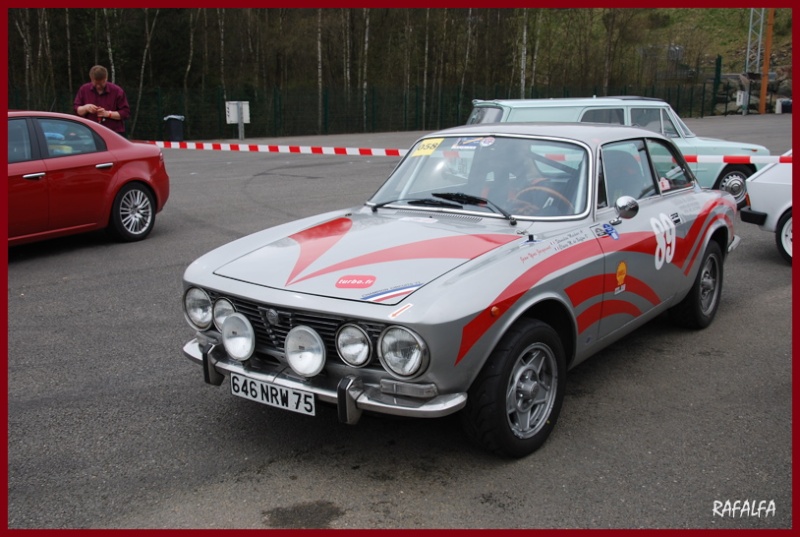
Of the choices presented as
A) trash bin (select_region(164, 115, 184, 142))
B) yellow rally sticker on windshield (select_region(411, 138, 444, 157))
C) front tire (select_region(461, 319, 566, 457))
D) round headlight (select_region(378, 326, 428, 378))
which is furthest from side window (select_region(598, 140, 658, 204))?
trash bin (select_region(164, 115, 184, 142))

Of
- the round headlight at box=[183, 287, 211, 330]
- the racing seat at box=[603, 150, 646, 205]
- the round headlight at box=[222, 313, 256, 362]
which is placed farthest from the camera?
the racing seat at box=[603, 150, 646, 205]

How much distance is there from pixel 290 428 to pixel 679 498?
2.00 m

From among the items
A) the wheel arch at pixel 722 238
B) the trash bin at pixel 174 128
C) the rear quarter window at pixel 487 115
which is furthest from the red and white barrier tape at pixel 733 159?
the trash bin at pixel 174 128

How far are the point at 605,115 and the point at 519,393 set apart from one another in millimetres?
7626

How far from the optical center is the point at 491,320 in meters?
3.54

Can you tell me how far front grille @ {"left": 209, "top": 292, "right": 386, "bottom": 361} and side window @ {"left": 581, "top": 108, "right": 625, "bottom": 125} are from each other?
7689 mm

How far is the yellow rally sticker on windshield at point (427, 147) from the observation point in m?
A: 5.27

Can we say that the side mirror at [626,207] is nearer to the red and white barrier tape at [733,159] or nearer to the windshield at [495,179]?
the windshield at [495,179]

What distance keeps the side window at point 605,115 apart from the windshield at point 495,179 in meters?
5.80

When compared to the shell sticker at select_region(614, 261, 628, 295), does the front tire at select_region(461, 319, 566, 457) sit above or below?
below

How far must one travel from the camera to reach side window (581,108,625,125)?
10492mm

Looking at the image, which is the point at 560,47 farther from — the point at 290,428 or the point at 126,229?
the point at 290,428

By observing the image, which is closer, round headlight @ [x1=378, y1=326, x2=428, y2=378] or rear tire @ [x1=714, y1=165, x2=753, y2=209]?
round headlight @ [x1=378, y1=326, x2=428, y2=378]

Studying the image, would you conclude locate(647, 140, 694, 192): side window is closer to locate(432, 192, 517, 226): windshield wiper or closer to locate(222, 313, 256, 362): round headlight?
locate(432, 192, 517, 226): windshield wiper
